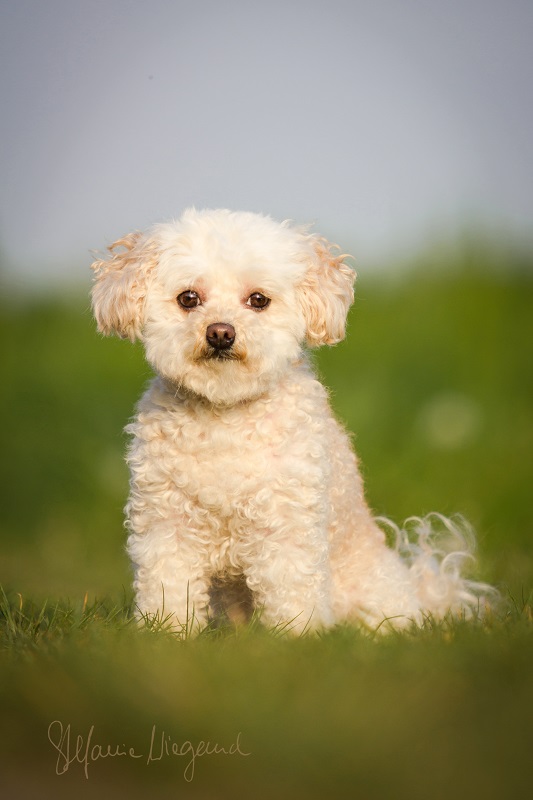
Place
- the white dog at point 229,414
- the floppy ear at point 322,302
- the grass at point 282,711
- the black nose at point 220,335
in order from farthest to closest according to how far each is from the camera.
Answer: the floppy ear at point 322,302
the white dog at point 229,414
the black nose at point 220,335
the grass at point 282,711

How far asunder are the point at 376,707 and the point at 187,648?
2.76 feet

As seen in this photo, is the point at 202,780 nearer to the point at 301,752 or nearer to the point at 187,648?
the point at 301,752

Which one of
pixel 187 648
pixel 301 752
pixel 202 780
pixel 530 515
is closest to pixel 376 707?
pixel 301 752

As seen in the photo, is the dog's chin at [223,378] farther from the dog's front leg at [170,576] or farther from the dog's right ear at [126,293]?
the dog's front leg at [170,576]

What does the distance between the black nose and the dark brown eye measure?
252mm

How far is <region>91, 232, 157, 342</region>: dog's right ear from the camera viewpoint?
4.25m

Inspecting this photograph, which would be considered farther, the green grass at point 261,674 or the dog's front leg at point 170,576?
the dog's front leg at point 170,576

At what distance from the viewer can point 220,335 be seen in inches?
157

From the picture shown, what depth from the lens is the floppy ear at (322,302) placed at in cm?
434

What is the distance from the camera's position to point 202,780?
2916mm

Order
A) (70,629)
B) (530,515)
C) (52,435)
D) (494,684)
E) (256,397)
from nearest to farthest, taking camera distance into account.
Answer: (494,684)
(70,629)
(256,397)
(530,515)
(52,435)

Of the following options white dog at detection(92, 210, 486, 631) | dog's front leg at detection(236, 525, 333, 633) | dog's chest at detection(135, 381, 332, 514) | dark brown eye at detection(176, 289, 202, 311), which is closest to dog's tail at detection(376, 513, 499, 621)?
white dog at detection(92, 210, 486, 631)

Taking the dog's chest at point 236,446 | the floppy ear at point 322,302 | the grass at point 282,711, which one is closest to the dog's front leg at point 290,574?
the dog's chest at point 236,446
